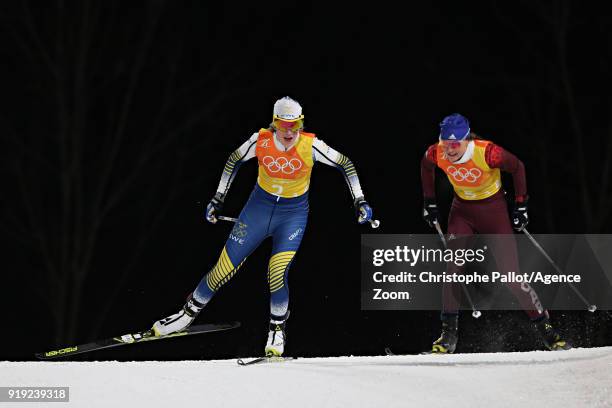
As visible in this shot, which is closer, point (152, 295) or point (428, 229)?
point (428, 229)

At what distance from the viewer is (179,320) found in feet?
23.5

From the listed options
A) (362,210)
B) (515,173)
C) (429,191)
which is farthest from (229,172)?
(515,173)

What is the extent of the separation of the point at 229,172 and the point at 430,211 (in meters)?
1.41

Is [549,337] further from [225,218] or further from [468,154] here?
[225,218]

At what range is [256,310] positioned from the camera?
32.6 feet

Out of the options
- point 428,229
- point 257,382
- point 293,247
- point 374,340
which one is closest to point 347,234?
point 374,340

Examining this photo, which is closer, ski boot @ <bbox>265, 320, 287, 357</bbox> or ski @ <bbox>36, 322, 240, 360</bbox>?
ski boot @ <bbox>265, 320, 287, 357</bbox>

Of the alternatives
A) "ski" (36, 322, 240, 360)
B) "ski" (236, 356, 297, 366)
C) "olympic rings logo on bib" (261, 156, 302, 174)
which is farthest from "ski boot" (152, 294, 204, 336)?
"olympic rings logo on bib" (261, 156, 302, 174)

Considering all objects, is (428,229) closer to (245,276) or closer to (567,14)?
(245,276)

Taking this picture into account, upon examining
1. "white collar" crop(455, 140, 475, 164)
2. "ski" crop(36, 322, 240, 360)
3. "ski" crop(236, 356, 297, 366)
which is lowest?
"ski" crop(236, 356, 297, 366)

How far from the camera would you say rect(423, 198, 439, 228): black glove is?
7.17m

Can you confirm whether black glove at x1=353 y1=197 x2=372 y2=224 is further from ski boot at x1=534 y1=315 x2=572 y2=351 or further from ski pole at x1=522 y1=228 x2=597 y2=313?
ski boot at x1=534 y1=315 x2=572 y2=351

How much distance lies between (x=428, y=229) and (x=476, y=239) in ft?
1.74

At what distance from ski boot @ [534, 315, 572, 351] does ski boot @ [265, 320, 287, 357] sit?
1.76 m
